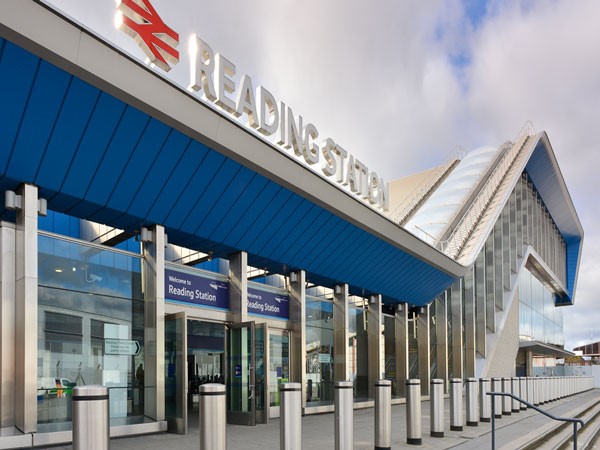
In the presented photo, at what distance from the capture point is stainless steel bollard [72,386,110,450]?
5.89 meters

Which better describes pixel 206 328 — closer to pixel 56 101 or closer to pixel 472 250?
pixel 56 101

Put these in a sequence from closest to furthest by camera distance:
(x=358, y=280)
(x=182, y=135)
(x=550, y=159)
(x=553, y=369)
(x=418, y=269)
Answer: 1. (x=182, y=135)
2. (x=358, y=280)
3. (x=418, y=269)
4. (x=550, y=159)
5. (x=553, y=369)

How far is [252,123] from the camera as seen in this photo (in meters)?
14.2

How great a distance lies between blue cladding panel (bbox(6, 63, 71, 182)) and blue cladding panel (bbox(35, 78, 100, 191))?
0.11 m

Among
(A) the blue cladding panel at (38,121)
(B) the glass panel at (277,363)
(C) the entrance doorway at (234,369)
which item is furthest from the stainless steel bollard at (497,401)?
(A) the blue cladding panel at (38,121)

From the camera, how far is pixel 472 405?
1502 cm

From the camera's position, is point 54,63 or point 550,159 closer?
point 54,63

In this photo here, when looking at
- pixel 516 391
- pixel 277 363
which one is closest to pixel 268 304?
pixel 277 363

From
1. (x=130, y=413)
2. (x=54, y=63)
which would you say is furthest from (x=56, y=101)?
(x=130, y=413)

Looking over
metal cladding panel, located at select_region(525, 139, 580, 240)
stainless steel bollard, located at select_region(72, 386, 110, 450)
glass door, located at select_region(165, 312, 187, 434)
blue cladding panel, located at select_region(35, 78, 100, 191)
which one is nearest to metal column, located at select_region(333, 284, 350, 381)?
glass door, located at select_region(165, 312, 187, 434)

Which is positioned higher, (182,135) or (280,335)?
(182,135)

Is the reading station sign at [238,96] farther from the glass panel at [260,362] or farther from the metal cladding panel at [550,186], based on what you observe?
the metal cladding panel at [550,186]

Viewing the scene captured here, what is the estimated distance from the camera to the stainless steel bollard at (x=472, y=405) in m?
14.9

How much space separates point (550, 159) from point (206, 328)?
3693 centimetres
